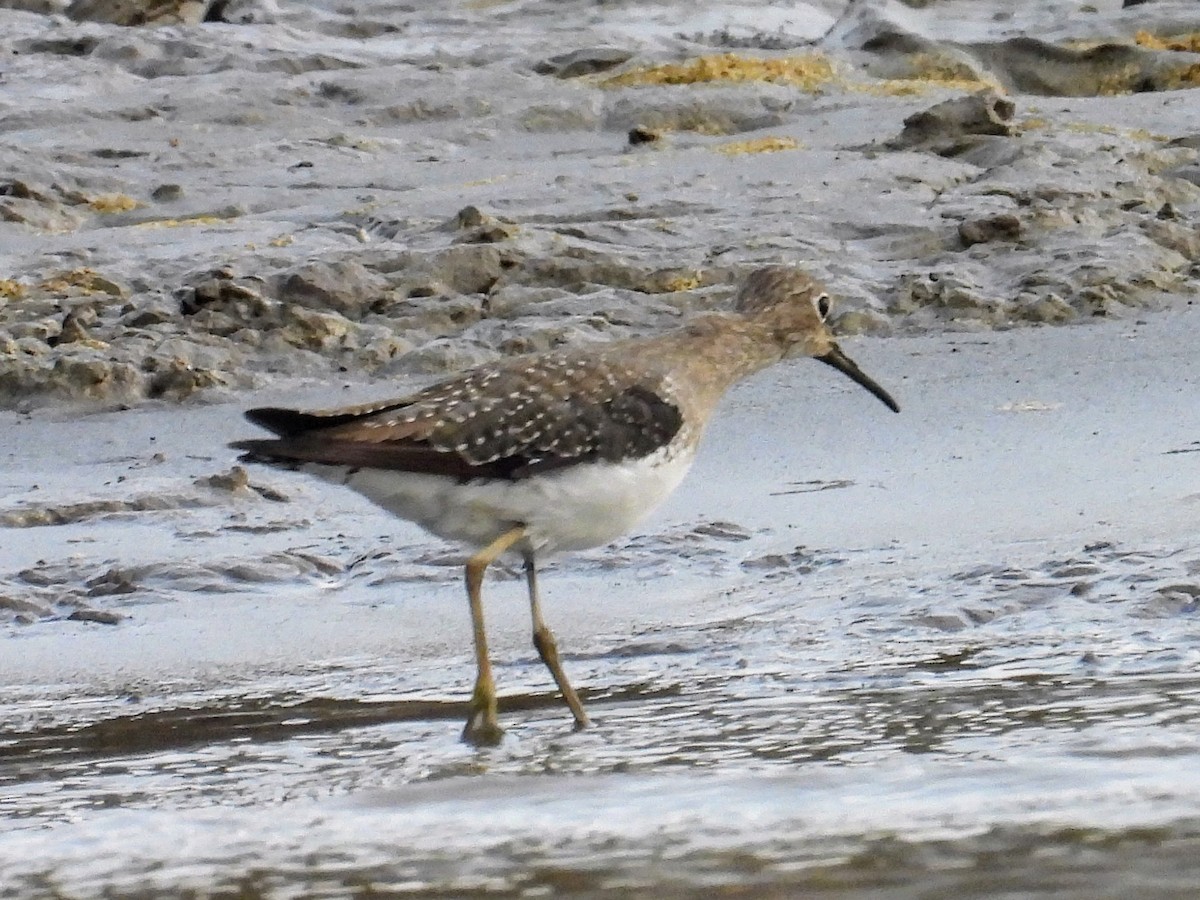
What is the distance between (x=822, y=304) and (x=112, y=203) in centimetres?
572

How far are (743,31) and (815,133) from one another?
293 cm

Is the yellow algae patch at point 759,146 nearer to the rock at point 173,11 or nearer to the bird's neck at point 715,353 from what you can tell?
the rock at point 173,11

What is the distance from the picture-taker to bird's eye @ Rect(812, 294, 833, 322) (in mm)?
6512

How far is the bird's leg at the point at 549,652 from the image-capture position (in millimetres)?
5566

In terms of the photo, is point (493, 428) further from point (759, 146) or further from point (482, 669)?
point (759, 146)

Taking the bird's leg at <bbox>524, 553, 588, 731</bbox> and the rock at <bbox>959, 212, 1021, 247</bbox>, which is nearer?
the bird's leg at <bbox>524, 553, 588, 731</bbox>

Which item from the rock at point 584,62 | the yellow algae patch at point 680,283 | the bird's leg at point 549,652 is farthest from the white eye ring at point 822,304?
the rock at point 584,62

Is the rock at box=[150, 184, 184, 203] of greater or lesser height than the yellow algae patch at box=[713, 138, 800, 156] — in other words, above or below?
below

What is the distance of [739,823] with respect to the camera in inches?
180

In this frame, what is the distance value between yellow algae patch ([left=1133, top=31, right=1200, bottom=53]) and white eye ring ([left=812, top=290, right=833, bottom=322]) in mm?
7870

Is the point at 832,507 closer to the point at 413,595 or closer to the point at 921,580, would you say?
the point at 921,580

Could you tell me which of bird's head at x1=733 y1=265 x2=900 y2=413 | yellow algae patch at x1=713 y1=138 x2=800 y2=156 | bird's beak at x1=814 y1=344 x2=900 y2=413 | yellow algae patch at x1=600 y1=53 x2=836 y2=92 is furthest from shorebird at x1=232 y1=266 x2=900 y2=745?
yellow algae patch at x1=600 y1=53 x2=836 y2=92

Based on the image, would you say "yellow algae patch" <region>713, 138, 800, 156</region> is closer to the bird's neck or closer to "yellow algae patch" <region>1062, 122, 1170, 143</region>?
"yellow algae patch" <region>1062, 122, 1170, 143</region>

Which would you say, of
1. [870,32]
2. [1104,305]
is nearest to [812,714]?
[1104,305]
